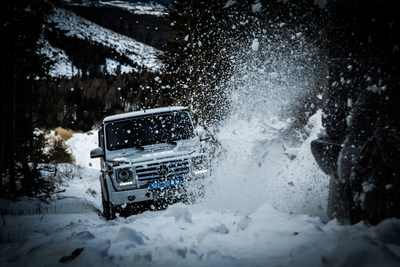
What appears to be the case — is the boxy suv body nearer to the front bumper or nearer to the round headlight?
the round headlight

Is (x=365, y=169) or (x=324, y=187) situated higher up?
(x=365, y=169)

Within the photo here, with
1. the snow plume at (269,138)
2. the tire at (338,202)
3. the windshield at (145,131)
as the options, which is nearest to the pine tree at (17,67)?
the windshield at (145,131)

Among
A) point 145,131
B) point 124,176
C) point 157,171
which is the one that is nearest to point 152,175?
point 157,171

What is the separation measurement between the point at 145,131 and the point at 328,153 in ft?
11.5

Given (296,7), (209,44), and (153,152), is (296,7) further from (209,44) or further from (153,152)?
(153,152)

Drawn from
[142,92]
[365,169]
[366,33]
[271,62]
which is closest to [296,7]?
[271,62]

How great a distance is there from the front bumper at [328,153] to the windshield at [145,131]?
9.41ft

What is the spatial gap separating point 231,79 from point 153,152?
22.6ft

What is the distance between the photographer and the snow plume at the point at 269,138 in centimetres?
423

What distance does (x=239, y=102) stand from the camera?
983cm

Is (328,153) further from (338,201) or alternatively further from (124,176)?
(124,176)

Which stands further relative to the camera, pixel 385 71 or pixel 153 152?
pixel 153 152

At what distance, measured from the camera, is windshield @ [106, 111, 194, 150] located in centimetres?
528

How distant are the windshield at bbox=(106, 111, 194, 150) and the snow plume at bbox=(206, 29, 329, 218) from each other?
1149 mm
